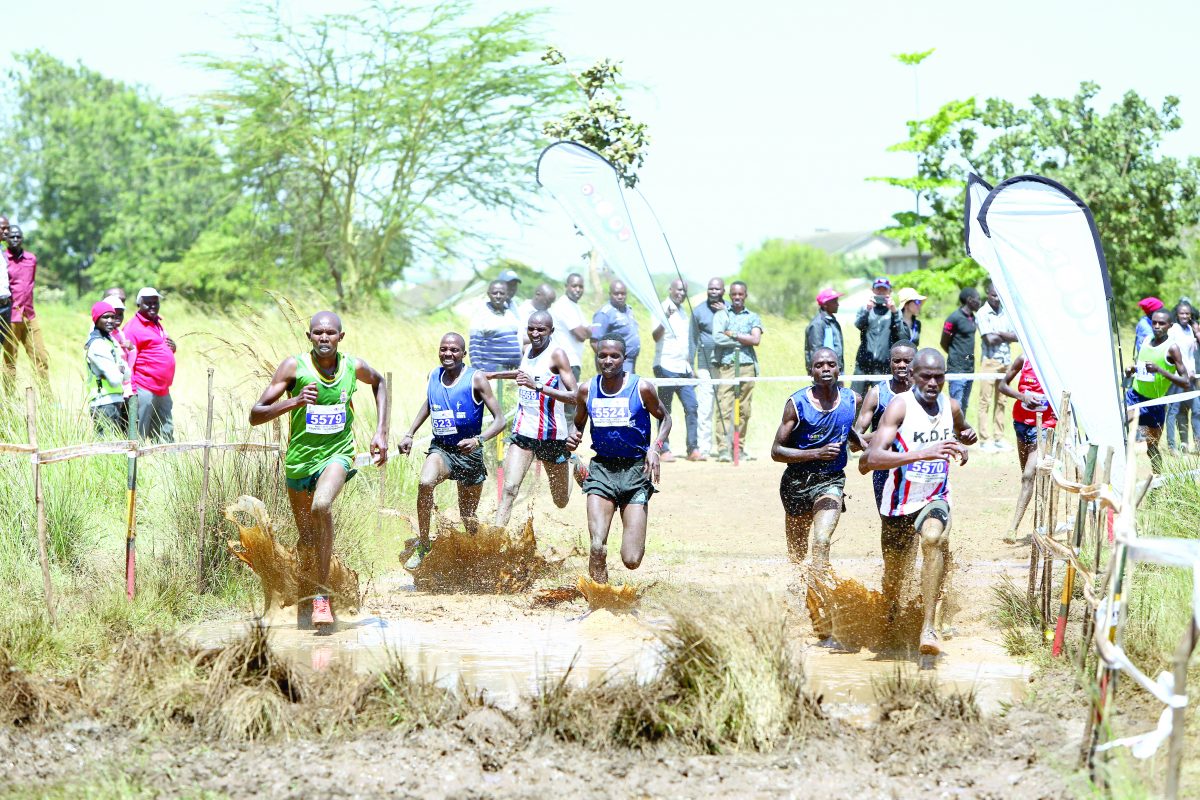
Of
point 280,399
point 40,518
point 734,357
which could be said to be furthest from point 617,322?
point 40,518

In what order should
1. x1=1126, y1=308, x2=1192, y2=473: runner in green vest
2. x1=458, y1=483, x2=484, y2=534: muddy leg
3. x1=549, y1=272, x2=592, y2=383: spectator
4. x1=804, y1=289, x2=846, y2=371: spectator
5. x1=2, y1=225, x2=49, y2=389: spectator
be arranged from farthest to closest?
x1=804, y1=289, x2=846, y2=371: spectator < x1=549, y1=272, x2=592, y2=383: spectator < x1=1126, y1=308, x2=1192, y2=473: runner in green vest < x1=2, y1=225, x2=49, y2=389: spectator < x1=458, y1=483, x2=484, y2=534: muddy leg

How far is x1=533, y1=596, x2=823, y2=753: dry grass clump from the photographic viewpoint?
566cm

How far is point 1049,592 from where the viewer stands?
764cm

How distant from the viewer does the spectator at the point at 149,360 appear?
12711 mm

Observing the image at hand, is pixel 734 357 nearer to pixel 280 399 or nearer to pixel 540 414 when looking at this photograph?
pixel 540 414

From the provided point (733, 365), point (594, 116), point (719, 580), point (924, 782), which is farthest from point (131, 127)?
point (924, 782)

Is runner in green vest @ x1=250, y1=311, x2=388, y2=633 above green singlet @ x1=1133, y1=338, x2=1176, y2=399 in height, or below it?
below

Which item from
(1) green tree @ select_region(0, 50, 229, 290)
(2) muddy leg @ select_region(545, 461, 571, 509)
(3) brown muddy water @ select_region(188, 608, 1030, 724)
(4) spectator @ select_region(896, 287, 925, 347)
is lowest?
(3) brown muddy water @ select_region(188, 608, 1030, 724)

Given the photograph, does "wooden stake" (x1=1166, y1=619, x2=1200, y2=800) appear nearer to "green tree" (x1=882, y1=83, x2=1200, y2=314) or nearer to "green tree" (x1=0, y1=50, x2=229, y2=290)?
"green tree" (x1=882, y1=83, x2=1200, y2=314)

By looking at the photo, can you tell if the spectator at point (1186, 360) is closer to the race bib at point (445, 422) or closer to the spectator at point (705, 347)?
the spectator at point (705, 347)

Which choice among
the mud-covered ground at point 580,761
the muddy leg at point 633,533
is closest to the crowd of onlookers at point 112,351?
the muddy leg at point 633,533

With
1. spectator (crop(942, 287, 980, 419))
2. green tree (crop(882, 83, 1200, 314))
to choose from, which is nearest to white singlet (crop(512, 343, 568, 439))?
spectator (crop(942, 287, 980, 419))

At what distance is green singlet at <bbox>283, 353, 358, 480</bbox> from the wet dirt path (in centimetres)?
102

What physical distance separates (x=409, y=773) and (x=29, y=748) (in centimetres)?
160
